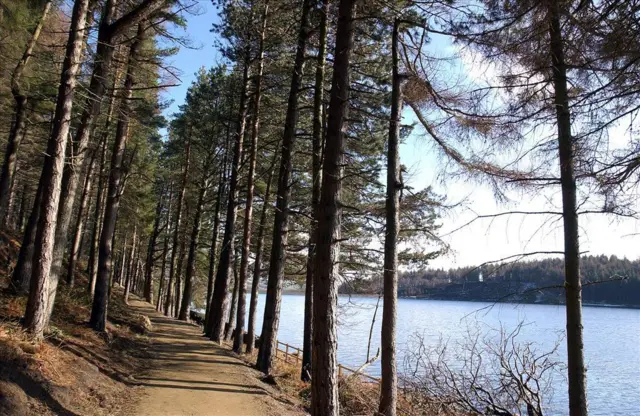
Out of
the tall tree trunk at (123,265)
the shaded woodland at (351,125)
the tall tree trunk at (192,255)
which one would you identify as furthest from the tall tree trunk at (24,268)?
the tall tree trunk at (123,265)

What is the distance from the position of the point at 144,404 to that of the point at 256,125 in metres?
9.75

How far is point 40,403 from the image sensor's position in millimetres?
5242

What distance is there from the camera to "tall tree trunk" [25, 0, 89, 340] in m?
6.94

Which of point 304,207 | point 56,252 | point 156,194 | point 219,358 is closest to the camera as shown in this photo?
point 56,252

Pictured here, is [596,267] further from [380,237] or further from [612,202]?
[612,202]

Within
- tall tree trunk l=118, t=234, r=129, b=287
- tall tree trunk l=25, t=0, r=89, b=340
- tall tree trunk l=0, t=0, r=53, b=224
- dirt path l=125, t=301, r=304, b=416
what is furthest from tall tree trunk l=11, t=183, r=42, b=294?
tall tree trunk l=118, t=234, r=129, b=287

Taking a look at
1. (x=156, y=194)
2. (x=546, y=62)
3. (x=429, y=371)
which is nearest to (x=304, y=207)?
(x=429, y=371)

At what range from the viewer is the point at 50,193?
7117mm

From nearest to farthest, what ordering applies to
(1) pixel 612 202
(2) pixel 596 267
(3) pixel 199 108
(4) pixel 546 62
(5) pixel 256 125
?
(1) pixel 612 202
(4) pixel 546 62
(2) pixel 596 267
(5) pixel 256 125
(3) pixel 199 108

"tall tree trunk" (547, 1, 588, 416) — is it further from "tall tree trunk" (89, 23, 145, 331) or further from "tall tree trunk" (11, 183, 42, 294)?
"tall tree trunk" (11, 183, 42, 294)

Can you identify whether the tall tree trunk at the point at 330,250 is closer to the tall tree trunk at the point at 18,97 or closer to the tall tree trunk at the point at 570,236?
the tall tree trunk at the point at 570,236

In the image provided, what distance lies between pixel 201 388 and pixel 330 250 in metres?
4.33

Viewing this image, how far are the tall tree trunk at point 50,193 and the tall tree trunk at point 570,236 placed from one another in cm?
733

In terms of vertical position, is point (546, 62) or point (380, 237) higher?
point (546, 62)
